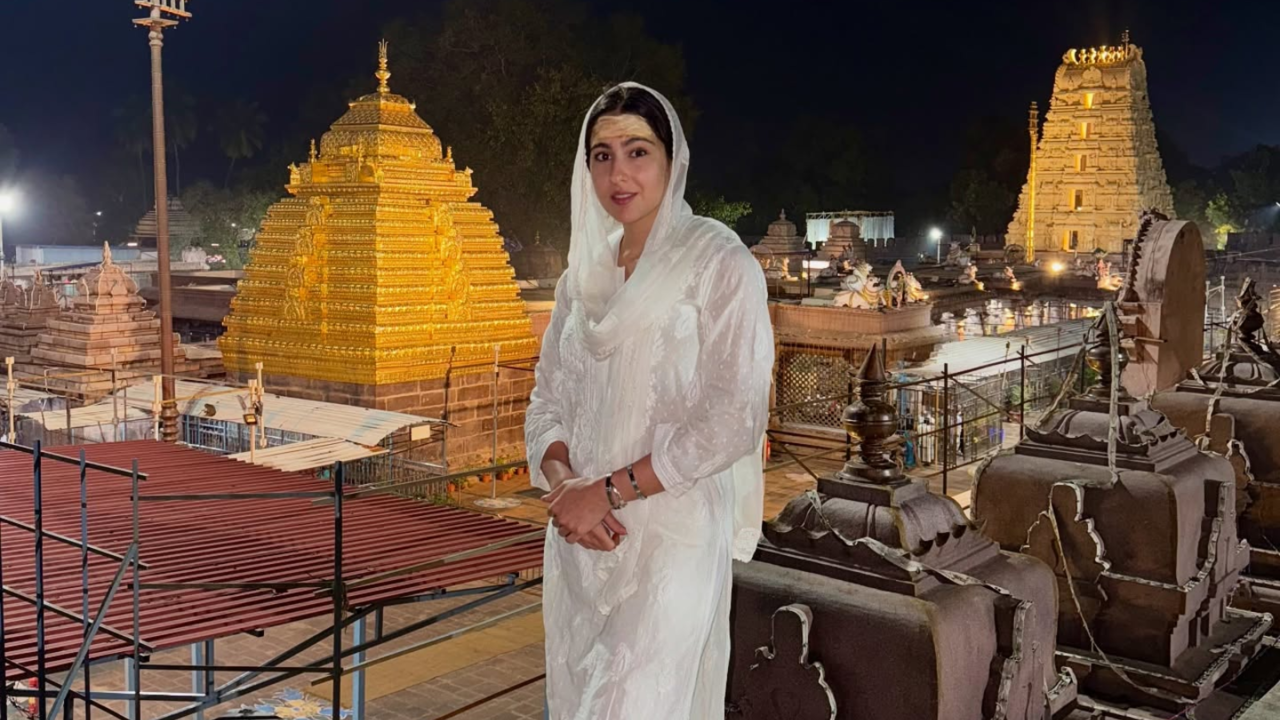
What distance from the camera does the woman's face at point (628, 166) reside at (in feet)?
8.99

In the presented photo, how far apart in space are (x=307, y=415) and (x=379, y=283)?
2999 mm

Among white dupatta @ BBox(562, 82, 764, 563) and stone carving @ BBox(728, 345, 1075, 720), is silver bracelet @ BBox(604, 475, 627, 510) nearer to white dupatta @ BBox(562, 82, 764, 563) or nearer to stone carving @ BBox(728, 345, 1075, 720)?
white dupatta @ BBox(562, 82, 764, 563)

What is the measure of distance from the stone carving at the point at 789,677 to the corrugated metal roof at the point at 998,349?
1403 centimetres

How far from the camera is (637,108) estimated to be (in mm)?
2727

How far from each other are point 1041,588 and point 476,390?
44.1ft

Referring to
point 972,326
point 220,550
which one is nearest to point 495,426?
point 220,550

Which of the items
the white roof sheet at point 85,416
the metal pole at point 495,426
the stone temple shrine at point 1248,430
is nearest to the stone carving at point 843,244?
the metal pole at point 495,426

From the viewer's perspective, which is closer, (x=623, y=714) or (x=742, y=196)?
(x=623, y=714)

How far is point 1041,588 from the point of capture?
381 centimetres

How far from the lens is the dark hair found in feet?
8.96

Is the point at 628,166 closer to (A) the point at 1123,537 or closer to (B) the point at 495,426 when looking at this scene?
(A) the point at 1123,537

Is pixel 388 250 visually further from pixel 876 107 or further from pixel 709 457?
pixel 876 107

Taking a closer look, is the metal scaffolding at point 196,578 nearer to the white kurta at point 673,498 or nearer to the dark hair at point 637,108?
the white kurta at point 673,498

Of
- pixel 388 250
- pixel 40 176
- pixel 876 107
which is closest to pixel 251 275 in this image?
pixel 388 250
